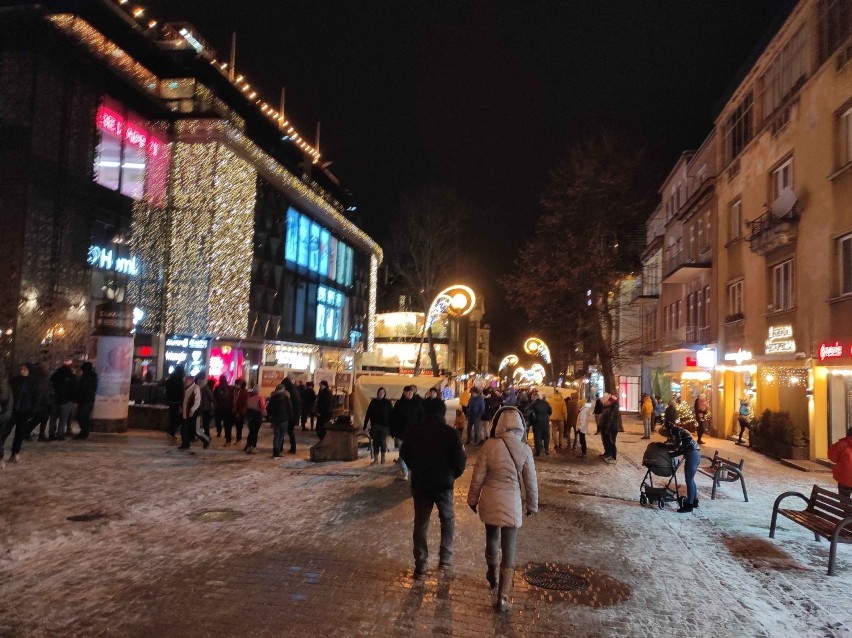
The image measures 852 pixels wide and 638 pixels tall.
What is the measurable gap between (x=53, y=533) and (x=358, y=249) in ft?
134

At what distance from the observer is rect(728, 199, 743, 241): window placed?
23.1 meters

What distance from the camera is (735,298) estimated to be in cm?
2358

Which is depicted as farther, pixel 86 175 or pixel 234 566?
pixel 86 175

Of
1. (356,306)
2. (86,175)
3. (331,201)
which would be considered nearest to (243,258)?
(86,175)

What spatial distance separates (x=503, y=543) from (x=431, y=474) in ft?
3.67

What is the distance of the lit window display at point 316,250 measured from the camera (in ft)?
112

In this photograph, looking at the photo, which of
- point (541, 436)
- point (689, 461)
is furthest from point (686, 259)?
point (689, 461)

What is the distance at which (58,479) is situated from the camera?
1038 cm

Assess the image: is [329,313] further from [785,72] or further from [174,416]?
[785,72]

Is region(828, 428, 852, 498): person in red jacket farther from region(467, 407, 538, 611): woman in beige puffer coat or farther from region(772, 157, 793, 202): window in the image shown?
region(772, 157, 793, 202): window

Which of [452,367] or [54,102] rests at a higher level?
[54,102]

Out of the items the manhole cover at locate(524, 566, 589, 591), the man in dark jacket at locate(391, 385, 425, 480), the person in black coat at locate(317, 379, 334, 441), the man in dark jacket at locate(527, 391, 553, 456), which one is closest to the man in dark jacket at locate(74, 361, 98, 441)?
the person in black coat at locate(317, 379, 334, 441)

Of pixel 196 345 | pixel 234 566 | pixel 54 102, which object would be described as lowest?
pixel 234 566

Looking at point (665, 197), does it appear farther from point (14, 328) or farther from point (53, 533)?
point (53, 533)
